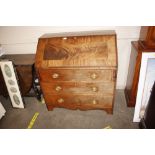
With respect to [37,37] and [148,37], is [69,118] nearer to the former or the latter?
[37,37]

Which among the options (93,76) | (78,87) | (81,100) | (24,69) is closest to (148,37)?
(93,76)

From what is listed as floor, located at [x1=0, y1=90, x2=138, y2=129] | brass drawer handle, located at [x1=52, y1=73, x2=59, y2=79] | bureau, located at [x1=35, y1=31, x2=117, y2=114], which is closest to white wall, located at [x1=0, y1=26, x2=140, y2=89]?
bureau, located at [x1=35, y1=31, x2=117, y2=114]

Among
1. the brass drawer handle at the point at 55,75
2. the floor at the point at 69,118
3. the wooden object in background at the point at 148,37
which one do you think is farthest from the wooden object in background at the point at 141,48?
the brass drawer handle at the point at 55,75

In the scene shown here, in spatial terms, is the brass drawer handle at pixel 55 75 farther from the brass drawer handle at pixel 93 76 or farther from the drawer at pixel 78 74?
the brass drawer handle at pixel 93 76

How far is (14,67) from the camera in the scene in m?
2.18

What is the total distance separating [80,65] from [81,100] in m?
0.59

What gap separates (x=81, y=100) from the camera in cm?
217

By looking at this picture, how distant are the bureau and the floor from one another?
0.29 meters

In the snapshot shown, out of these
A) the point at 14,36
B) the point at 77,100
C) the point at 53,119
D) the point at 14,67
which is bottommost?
the point at 53,119

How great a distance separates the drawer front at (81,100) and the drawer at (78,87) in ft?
0.26

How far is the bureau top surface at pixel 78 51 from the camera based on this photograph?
5.90 feet
